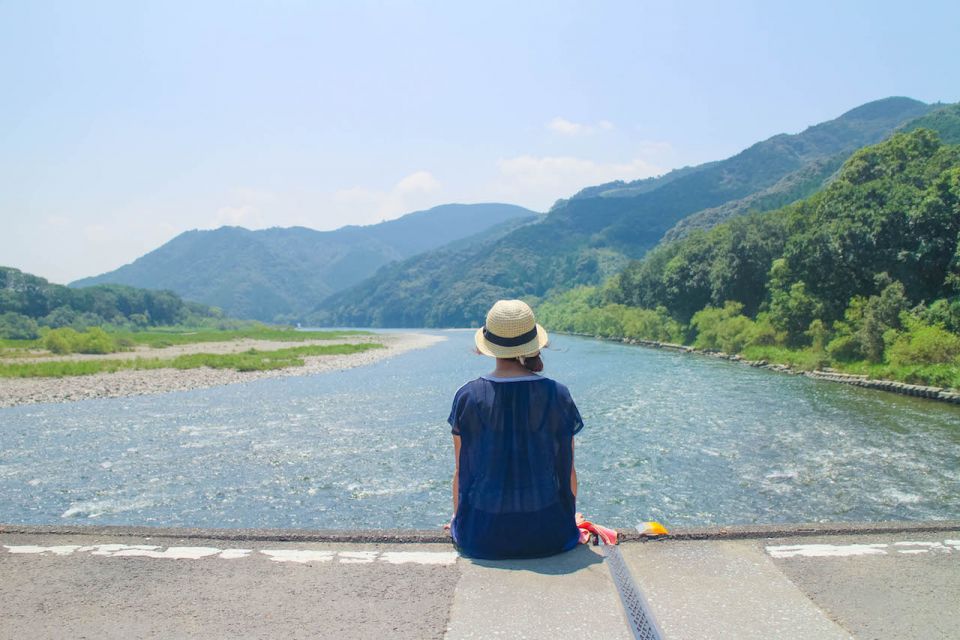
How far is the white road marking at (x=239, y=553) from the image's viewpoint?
5.27 m

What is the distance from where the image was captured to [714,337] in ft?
199

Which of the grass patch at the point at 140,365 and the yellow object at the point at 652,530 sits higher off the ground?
the yellow object at the point at 652,530

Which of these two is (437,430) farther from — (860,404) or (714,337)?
(714,337)

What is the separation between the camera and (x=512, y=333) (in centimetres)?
507

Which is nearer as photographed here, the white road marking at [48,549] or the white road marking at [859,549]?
the white road marking at [859,549]

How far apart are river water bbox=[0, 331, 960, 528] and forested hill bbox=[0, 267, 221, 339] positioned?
269 feet

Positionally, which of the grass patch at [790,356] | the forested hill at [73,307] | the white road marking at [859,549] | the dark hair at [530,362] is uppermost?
the forested hill at [73,307]

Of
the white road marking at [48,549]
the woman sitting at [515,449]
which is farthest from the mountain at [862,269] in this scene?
the white road marking at [48,549]

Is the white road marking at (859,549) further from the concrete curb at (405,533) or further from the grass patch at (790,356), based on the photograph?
the grass patch at (790,356)

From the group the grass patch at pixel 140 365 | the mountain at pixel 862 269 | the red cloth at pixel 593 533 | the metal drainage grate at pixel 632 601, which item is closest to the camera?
the metal drainage grate at pixel 632 601

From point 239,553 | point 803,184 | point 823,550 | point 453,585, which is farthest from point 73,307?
point 803,184

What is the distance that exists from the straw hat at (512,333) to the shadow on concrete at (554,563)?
5.09 feet

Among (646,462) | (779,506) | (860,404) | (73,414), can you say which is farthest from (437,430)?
(860,404)

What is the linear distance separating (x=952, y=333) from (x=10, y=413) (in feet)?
143
